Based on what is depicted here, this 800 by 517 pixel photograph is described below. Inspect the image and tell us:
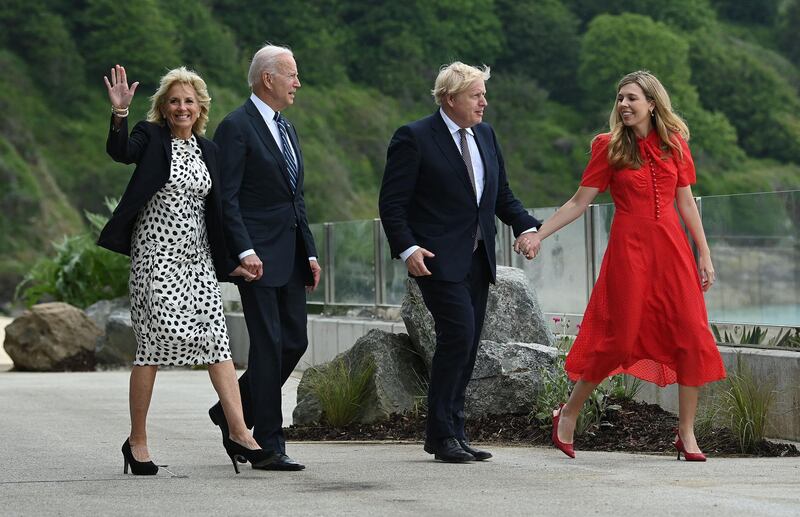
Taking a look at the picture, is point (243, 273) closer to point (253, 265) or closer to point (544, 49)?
point (253, 265)

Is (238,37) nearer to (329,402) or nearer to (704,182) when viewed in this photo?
(704,182)

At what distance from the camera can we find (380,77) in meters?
89.2

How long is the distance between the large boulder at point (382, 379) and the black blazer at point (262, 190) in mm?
2022

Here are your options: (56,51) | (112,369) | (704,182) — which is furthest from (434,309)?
(704,182)

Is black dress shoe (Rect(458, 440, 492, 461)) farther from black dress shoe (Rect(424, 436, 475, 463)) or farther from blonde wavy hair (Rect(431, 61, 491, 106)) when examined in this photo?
blonde wavy hair (Rect(431, 61, 491, 106))

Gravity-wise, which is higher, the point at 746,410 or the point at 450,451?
the point at 746,410

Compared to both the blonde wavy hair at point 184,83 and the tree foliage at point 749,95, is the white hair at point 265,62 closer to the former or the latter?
the blonde wavy hair at point 184,83

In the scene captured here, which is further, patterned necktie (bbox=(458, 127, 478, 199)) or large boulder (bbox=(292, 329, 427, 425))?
large boulder (bbox=(292, 329, 427, 425))

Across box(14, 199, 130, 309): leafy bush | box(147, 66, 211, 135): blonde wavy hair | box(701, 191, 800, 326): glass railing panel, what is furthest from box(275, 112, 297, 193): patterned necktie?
box(14, 199, 130, 309): leafy bush

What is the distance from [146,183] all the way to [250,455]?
122 cm

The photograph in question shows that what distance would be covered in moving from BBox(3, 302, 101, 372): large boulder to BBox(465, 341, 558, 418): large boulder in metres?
A: 9.08

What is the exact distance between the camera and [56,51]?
239 ft

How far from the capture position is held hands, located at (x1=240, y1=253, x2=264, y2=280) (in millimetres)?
6758

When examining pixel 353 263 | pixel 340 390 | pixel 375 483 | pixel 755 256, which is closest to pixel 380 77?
pixel 353 263
